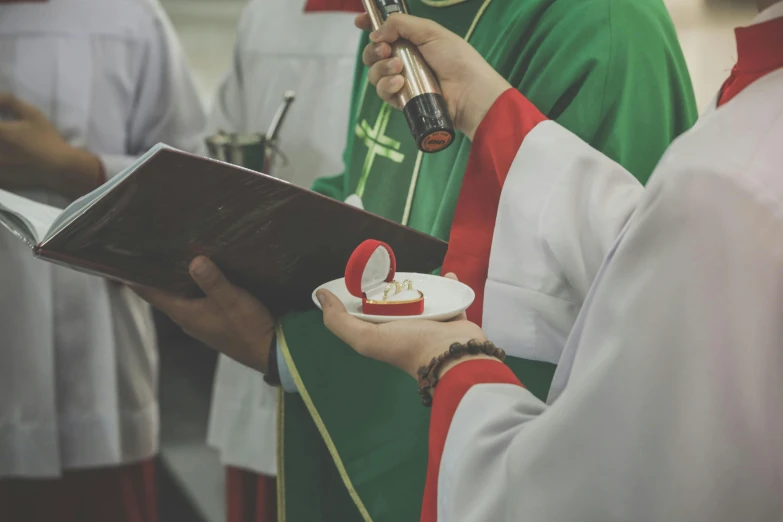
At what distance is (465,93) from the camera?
3.72 feet

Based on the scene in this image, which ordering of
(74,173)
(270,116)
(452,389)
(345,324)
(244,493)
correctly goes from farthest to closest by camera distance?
(270,116), (244,493), (74,173), (345,324), (452,389)

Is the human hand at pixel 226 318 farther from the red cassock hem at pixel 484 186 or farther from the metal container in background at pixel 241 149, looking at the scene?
the metal container in background at pixel 241 149

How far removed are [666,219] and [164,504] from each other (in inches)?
113

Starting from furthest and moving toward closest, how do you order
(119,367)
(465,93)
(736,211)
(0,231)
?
(119,367) < (0,231) < (465,93) < (736,211)

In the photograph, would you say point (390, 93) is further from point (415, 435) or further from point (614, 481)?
point (614, 481)

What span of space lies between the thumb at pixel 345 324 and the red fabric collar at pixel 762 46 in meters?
0.45

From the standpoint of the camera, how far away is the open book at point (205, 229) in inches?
38.2

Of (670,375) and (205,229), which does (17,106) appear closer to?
(205,229)

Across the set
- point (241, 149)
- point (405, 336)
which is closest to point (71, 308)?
point (241, 149)

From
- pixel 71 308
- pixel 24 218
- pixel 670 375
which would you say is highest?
pixel 670 375

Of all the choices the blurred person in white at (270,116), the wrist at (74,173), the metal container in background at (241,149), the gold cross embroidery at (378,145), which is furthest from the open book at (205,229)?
the blurred person in white at (270,116)

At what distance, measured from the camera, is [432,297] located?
1.00m

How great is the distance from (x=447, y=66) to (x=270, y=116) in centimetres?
166

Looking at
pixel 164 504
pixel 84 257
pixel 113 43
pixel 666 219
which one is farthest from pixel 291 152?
pixel 666 219
